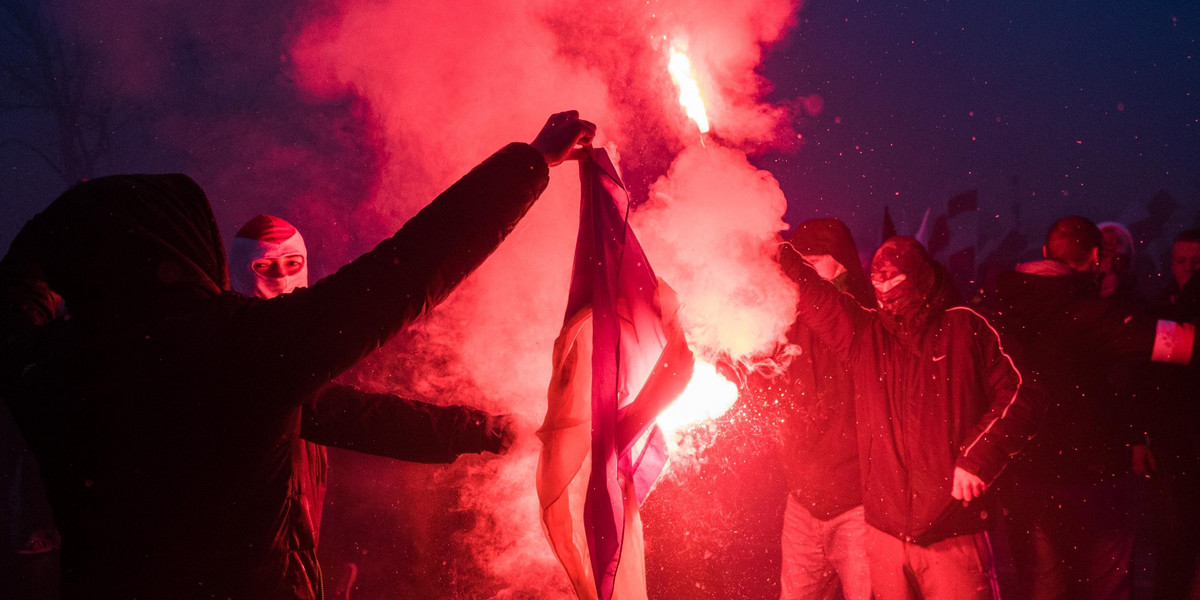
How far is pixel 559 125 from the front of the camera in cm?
158

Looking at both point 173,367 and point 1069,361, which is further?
point 1069,361

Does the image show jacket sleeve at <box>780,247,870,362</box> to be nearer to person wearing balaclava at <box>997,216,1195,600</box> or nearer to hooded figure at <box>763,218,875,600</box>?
hooded figure at <box>763,218,875,600</box>

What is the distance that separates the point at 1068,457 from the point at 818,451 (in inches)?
58.4

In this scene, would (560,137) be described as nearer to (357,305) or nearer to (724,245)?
(357,305)

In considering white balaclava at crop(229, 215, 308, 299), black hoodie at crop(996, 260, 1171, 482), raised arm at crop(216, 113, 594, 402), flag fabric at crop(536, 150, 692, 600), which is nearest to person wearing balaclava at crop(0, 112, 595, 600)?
raised arm at crop(216, 113, 594, 402)

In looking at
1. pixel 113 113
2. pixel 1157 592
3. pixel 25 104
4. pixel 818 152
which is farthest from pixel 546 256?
pixel 25 104

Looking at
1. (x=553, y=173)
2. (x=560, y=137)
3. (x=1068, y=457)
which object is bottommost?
(x=1068, y=457)

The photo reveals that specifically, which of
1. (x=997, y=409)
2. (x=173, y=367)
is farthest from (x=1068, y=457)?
(x=173, y=367)

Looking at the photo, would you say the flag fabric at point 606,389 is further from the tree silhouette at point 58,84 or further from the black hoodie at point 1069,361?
the tree silhouette at point 58,84

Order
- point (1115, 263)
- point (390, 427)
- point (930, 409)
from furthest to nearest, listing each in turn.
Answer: point (1115, 263), point (930, 409), point (390, 427)

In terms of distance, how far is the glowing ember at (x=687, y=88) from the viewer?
3.79 m

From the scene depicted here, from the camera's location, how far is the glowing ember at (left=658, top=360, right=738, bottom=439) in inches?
144

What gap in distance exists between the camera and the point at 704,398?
3.79m

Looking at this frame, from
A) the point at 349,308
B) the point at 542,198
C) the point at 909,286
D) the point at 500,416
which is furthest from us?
the point at 542,198
